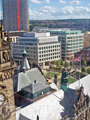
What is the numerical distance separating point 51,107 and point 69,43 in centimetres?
5539

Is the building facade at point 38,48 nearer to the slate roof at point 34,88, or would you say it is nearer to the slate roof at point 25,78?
the slate roof at point 25,78

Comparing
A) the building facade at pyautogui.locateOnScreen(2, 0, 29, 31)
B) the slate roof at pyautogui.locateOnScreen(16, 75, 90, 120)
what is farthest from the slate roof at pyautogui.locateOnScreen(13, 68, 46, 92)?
the building facade at pyautogui.locateOnScreen(2, 0, 29, 31)

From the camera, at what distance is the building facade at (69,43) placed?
70688 mm

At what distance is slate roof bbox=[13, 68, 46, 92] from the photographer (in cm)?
2441

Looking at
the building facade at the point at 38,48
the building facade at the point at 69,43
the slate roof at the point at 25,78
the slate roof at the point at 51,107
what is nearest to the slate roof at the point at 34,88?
the slate roof at the point at 51,107

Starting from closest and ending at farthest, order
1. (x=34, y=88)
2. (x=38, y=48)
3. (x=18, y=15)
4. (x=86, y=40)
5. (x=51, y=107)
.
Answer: (x=51, y=107)
(x=34, y=88)
(x=38, y=48)
(x=86, y=40)
(x=18, y=15)

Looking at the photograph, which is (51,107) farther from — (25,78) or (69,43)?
(69,43)

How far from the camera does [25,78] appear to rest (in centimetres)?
2578

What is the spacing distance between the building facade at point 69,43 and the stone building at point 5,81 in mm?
60696

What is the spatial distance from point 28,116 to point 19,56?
47.5 m

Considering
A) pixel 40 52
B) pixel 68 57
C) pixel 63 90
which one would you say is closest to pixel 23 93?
pixel 63 90

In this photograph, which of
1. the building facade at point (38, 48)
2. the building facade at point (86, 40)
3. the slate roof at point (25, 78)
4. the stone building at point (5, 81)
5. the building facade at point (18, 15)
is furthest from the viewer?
the building facade at point (86, 40)

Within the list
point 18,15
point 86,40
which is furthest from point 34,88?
point 18,15

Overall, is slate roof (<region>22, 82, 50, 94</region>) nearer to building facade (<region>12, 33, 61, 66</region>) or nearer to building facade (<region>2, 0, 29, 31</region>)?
building facade (<region>12, 33, 61, 66</region>)
